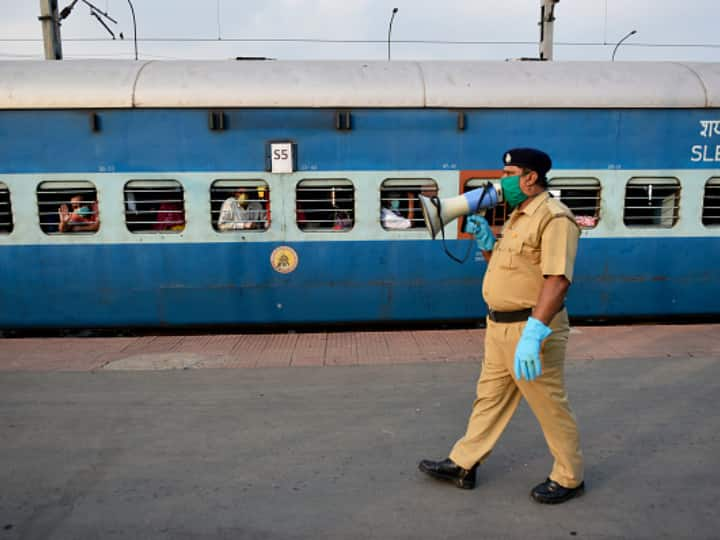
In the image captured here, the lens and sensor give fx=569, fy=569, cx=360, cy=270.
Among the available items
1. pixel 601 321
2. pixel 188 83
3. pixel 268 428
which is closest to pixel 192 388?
pixel 268 428

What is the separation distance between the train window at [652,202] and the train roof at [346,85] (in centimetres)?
88

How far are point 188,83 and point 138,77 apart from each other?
0.57 meters

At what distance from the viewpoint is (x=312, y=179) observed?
6352 mm

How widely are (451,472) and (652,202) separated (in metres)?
4.92

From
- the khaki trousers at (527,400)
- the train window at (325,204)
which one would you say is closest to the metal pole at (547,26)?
the train window at (325,204)

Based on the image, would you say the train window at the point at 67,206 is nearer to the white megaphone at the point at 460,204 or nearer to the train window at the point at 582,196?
the white megaphone at the point at 460,204

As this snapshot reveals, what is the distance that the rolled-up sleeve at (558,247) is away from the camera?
2723 mm

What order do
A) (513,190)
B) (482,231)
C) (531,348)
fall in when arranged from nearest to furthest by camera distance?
(531,348)
(513,190)
(482,231)

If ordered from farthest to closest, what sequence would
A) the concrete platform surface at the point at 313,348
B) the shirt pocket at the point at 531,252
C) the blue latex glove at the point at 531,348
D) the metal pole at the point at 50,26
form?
the metal pole at the point at 50,26
the concrete platform surface at the point at 313,348
the shirt pocket at the point at 531,252
the blue latex glove at the point at 531,348

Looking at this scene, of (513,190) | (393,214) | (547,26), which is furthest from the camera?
(547,26)

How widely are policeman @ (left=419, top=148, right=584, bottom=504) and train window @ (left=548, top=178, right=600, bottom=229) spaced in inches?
150

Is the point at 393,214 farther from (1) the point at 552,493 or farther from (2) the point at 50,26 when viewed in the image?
(2) the point at 50,26

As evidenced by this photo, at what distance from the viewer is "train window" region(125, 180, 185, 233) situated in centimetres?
632

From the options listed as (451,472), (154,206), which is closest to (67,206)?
(154,206)
